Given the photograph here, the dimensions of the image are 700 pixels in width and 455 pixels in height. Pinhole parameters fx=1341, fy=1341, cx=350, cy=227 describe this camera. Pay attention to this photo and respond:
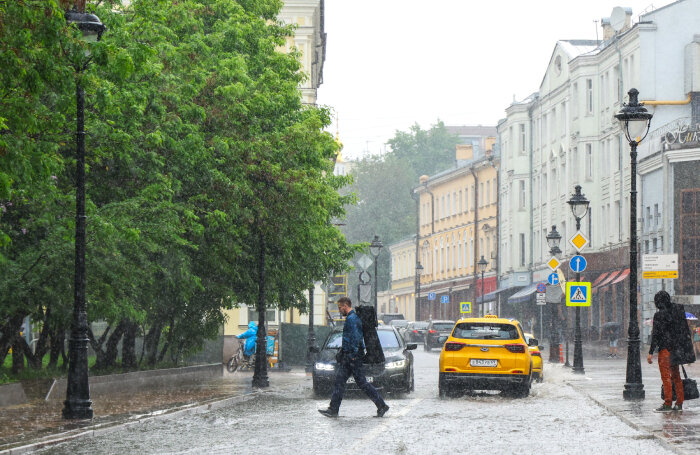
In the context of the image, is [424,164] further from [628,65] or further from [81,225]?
[81,225]

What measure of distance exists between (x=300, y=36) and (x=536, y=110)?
21199mm

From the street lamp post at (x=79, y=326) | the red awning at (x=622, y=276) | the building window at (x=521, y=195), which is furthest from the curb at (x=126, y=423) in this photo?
the building window at (x=521, y=195)

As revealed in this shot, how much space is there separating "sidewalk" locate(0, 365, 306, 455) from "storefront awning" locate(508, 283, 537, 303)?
4707cm

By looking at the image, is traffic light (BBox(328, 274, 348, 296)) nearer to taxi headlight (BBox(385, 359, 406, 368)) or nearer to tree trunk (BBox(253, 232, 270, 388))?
tree trunk (BBox(253, 232, 270, 388))

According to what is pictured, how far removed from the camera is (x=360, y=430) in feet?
54.2

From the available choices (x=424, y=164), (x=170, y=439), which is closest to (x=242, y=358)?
(x=170, y=439)

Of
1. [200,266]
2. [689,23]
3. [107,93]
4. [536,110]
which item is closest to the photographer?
[107,93]

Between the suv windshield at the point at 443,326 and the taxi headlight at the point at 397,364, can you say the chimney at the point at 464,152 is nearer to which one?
the suv windshield at the point at 443,326

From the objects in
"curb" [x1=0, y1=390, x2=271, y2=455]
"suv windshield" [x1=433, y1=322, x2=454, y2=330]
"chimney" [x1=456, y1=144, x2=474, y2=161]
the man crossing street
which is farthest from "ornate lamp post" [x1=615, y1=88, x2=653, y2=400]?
"chimney" [x1=456, y1=144, x2=474, y2=161]

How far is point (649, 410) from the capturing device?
19406 millimetres

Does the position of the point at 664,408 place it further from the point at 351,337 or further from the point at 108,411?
the point at 108,411

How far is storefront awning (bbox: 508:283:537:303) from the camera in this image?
76.2 metres

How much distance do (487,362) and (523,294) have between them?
53.6 meters

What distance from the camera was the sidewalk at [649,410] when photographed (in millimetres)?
14859
